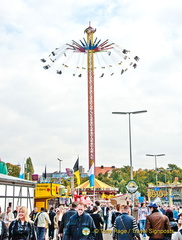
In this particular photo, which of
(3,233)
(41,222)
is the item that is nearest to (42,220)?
(41,222)

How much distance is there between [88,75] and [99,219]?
61199 millimetres

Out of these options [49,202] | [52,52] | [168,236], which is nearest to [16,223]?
[168,236]

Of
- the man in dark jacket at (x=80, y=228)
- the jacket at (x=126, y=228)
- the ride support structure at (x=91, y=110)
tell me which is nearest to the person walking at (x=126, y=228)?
the jacket at (x=126, y=228)

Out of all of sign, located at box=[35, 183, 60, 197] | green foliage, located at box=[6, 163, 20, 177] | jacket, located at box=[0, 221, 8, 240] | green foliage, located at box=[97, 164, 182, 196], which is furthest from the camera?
green foliage, located at box=[97, 164, 182, 196]

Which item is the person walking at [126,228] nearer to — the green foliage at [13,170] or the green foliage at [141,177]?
the green foliage at [13,170]

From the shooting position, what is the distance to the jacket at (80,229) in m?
7.55

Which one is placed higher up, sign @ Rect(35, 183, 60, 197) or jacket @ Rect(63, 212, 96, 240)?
sign @ Rect(35, 183, 60, 197)

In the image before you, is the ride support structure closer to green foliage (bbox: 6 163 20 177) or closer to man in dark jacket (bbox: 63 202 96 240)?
green foliage (bbox: 6 163 20 177)

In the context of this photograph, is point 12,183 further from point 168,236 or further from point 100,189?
point 100,189

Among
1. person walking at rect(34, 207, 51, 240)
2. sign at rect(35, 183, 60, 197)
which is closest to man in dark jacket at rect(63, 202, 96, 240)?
person walking at rect(34, 207, 51, 240)

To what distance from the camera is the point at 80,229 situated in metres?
7.58

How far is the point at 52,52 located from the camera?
200 ft

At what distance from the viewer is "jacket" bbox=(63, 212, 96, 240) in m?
7.55

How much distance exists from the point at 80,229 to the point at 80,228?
2cm
